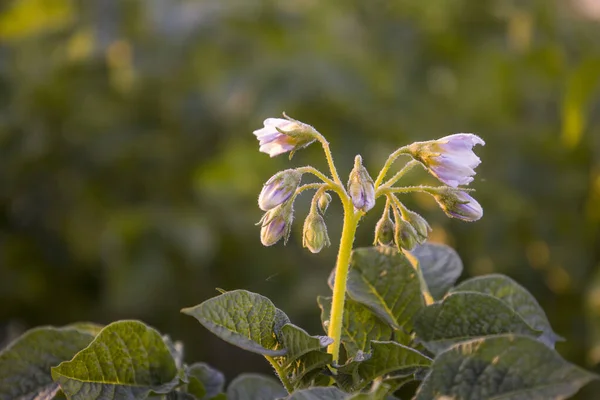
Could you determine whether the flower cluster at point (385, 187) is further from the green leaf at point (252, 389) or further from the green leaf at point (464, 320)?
the green leaf at point (252, 389)

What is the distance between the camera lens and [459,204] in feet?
3.53

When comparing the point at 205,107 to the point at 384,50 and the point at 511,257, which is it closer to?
the point at 384,50

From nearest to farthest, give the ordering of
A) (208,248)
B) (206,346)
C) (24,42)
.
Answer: (208,248)
(206,346)
(24,42)

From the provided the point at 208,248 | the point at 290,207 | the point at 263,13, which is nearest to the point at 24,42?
the point at 263,13

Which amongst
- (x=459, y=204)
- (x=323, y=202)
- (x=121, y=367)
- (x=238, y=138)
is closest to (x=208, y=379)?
(x=121, y=367)

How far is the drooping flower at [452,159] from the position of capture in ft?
3.31

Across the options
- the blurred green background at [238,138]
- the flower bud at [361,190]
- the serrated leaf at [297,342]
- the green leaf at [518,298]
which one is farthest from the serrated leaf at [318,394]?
the blurred green background at [238,138]

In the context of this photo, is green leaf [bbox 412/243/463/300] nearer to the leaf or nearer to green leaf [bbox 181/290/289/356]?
the leaf

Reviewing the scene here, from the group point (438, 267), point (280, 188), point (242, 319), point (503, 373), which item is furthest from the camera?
point (438, 267)

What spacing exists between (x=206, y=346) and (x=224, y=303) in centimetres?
271

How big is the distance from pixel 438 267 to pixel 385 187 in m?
0.27

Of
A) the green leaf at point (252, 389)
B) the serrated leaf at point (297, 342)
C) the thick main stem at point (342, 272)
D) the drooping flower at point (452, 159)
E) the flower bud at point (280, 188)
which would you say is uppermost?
the drooping flower at point (452, 159)

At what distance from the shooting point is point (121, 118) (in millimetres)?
3729

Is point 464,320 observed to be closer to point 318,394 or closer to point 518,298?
point 518,298
